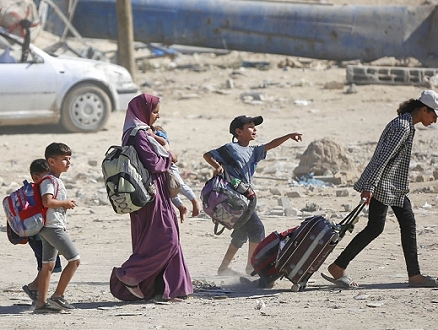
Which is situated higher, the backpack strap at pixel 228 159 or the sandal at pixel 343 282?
the backpack strap at pixel 228 159

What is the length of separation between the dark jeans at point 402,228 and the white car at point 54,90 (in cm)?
872

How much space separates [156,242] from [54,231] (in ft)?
2.39

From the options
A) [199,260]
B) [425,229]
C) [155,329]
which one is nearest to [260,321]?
[155,329]

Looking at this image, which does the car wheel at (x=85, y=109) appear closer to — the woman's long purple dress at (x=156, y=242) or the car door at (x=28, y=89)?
the car door at (x=28, y=89)

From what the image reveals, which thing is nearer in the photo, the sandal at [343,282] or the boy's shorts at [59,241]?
the boy's shorts at [59,241]

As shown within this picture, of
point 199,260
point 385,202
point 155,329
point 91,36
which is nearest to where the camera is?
point 155,329

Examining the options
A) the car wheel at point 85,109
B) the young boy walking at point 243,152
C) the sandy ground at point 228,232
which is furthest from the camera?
the car wheel at point 85,109

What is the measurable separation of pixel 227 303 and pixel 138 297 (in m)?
0.63

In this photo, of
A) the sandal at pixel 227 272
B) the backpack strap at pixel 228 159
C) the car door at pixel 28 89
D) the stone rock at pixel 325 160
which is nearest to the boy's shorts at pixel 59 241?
the backpack strap at pixel 228 159

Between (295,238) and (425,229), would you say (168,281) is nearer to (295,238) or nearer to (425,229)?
(295,238)

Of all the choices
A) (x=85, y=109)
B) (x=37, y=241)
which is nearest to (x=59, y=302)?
(x=37, y=241)

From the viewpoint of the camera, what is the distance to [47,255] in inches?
263

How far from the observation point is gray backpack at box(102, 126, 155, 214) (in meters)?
6.69

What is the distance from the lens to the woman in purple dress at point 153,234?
6.87 meters
